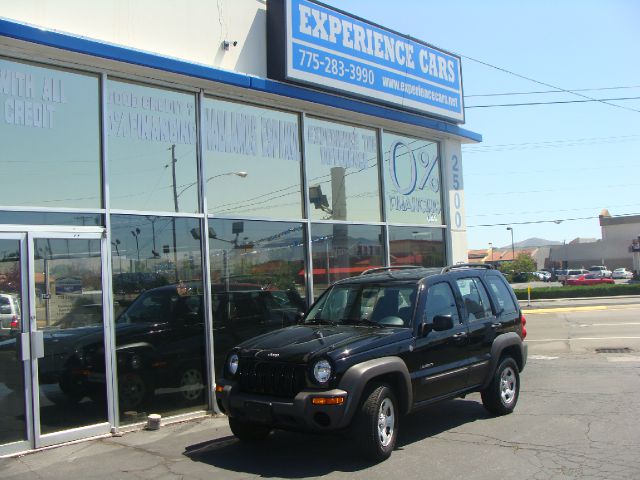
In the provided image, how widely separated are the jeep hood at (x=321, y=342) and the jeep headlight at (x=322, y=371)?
0.08 meters

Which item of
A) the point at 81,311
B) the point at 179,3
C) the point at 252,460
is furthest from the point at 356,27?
the point at 252,460

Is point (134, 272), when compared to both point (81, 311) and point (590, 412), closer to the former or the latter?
point (81, 311)

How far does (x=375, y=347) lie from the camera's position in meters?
6.15

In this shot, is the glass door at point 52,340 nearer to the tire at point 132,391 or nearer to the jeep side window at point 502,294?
the tire at point 132,391

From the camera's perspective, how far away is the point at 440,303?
23.7 feet

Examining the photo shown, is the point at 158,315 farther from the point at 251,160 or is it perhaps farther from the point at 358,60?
the point at 358,60

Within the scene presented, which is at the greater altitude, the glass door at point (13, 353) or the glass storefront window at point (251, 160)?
the glass storefront window at point (251, 160)

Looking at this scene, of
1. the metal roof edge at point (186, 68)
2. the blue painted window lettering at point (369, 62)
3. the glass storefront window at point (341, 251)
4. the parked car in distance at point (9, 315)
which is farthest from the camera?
the glass storefront window at point (341, 251)

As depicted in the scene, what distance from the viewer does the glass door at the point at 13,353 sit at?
265 inches

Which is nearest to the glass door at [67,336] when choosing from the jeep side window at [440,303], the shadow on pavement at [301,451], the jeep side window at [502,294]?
the shadow on pavement at [301,451]

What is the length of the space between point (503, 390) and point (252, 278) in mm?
3920

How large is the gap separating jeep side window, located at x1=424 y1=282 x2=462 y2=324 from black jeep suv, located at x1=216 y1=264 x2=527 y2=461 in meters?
0.01

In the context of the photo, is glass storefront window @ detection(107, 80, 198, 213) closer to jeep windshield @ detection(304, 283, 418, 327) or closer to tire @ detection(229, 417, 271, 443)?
jeep windshield @ detection(304, 283, 418, 327)

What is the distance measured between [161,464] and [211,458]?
0.50 m
